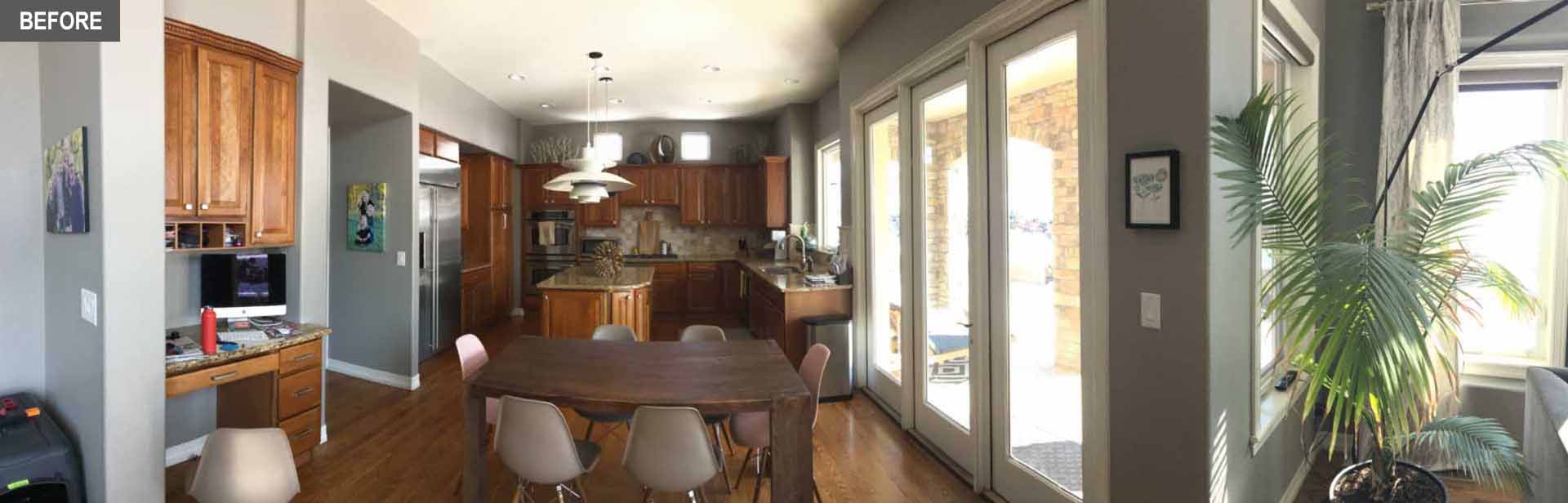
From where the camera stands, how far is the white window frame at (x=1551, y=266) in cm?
279

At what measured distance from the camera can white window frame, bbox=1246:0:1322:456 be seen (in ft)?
6.32

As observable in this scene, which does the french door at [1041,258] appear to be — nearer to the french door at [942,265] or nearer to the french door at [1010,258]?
the french door at [1010,258]

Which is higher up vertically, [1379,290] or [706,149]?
Answer: [706,149]

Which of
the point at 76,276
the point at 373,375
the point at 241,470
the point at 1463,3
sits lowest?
the point at 373,375

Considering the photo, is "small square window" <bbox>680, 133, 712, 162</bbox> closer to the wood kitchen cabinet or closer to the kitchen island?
the wood kitchen cabinet

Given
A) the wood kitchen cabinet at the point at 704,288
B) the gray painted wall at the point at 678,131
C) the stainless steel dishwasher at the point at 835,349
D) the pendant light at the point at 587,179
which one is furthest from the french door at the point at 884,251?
the gray painted wall at the point at 678,131

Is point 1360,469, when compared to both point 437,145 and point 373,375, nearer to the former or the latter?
point 373,375

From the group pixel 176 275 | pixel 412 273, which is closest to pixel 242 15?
pixel 176 275

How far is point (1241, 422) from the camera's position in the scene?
75.2 inches

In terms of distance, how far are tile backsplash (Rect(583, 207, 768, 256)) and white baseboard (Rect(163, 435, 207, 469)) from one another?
17.6 ft

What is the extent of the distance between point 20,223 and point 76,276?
2.47 ft

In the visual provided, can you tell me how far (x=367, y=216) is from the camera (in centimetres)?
478

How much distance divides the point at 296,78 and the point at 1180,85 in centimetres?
434

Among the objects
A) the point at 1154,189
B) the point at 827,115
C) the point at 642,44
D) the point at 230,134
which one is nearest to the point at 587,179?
the point at 642,44
